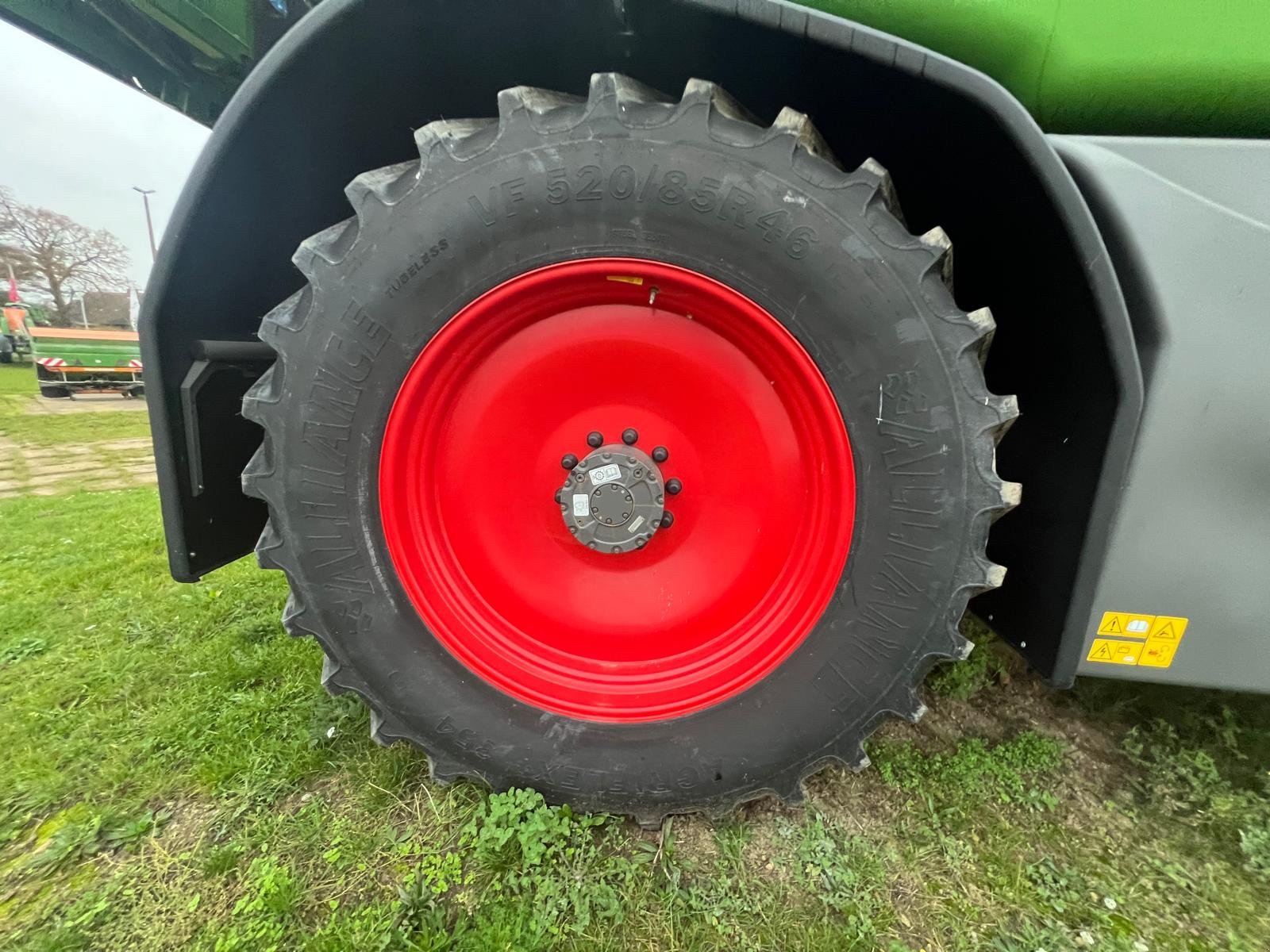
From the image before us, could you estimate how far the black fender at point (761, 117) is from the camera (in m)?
1.23

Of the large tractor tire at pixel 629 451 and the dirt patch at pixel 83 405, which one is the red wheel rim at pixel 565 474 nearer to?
the large tractor tire at pixel 629 451

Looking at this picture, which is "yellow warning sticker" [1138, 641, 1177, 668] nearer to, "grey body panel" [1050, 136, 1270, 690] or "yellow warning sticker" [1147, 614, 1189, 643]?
"yellow warning sticker" [1147, 614, 1189, 643]

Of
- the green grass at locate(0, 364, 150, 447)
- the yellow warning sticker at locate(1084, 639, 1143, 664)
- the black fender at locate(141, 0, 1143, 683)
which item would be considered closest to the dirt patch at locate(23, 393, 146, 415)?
the green grass at locate(0, 364, 150, 447)

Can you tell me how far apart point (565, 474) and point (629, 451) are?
0.59 feet

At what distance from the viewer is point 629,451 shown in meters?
1.50

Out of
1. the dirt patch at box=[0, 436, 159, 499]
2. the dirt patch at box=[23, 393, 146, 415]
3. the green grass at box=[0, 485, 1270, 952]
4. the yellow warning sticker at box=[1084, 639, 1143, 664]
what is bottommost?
the dirt patch at box=[23, 393, 146, 415]

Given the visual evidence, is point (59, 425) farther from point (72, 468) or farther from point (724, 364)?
point (724, 364)

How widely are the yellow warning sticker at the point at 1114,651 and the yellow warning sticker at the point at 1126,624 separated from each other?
2 centimetres

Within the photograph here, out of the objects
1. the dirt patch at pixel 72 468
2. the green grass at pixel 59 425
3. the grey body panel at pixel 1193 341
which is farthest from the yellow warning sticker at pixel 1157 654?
the green grass at pixel 59 425

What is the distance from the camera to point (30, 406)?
1178 centimetres

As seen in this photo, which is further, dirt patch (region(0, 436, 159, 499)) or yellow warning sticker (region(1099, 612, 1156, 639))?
dirt patch (region(0, 436, 159, 499))

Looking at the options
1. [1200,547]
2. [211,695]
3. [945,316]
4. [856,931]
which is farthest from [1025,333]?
[211,695]

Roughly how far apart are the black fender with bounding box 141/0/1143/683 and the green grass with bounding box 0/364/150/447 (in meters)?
8.65

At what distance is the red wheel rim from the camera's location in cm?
146
